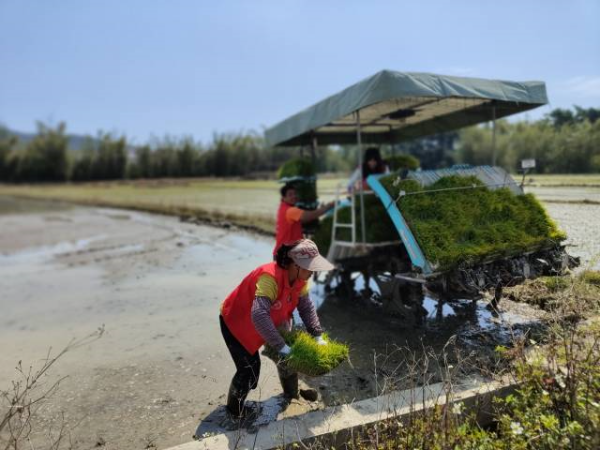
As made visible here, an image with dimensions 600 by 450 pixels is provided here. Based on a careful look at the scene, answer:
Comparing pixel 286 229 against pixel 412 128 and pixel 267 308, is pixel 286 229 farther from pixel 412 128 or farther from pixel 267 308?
pixel 412 128

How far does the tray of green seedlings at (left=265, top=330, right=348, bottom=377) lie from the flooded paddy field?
0.34 metres

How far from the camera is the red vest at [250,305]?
10.1 ft

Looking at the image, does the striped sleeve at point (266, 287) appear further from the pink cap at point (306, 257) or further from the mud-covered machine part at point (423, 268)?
the mud-covered machine part at point (423, 268)

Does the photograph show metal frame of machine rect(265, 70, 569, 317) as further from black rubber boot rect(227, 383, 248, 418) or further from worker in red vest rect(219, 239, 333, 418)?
black rubber boot rect(227, 383, 248, 418)

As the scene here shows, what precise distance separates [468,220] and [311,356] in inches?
101

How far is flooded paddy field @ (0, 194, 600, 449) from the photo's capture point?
3627mm

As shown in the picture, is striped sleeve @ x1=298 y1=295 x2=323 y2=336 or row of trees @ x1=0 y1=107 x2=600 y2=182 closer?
striped sleeve @ x1=298 y1=295 x2=323 y2=336

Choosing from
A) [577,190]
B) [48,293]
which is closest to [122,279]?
[48,293]

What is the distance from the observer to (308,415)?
298cm

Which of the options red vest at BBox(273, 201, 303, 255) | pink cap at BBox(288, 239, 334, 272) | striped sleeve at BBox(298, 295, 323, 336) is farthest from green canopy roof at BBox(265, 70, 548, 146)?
striped sleeve at BBox(298, 295, 323, 336)

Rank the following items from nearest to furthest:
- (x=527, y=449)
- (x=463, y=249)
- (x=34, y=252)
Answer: (x=527, y=449)
(x=463, y=249)
(x=34, y=252)

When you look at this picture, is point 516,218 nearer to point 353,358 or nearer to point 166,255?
point 353,358

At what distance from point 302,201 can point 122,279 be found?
4535 millimetres

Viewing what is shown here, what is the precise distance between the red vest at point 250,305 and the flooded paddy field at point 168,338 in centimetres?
79
